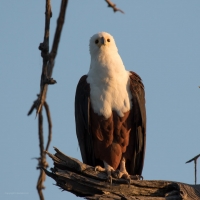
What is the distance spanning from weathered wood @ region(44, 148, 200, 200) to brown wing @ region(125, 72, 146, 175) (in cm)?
117

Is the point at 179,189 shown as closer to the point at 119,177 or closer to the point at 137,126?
the point at 119,177

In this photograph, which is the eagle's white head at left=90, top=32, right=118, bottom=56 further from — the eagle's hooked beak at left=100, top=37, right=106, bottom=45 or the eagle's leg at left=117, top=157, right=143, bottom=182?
the eagle's leg at left=117, top=157, right=143, bottom=182

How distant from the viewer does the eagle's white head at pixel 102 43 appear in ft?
23.3

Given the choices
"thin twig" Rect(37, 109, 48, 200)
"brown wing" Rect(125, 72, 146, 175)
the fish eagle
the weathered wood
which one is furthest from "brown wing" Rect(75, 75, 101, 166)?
"thin twig" Rect(37, 109, 48, 200)

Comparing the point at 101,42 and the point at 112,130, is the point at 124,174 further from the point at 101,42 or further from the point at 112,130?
the point at 101,42

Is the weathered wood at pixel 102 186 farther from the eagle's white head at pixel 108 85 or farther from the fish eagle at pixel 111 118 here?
the eagle's white head at pixel 108 85

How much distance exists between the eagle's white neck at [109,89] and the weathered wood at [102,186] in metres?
1.22

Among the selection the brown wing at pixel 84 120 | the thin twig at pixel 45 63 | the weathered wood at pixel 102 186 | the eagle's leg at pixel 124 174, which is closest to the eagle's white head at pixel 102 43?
the brown wing at pixel 84 120

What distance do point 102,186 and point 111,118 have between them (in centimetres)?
126

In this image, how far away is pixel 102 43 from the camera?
710 cm

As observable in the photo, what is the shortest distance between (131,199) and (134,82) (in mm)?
2030

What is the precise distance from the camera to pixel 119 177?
19.3ft

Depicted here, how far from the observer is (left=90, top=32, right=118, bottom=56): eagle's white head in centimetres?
710

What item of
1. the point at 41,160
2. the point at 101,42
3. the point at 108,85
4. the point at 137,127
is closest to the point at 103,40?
the point at 101,42
